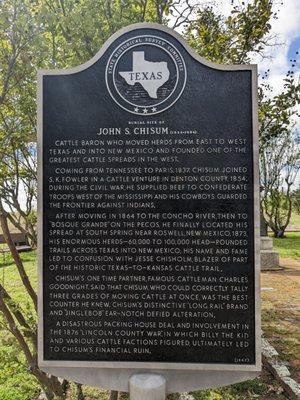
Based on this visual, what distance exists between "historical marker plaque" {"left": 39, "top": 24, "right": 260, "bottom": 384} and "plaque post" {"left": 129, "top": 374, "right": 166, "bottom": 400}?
0.09 metres

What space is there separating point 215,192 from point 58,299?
1.29 metres

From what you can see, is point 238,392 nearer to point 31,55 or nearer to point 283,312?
point 283,312

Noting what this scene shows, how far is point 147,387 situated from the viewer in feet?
9.04

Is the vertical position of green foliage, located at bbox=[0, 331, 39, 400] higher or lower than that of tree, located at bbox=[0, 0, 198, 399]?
lower

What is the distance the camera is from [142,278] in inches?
111

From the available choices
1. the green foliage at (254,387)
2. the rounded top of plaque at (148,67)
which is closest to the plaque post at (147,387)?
the rounded top of plaque at (148,67)

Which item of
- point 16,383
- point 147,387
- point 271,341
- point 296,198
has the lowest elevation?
point 16,383

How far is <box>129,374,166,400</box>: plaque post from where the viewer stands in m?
2.74

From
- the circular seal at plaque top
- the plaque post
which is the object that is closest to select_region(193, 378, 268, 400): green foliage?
the plaque post

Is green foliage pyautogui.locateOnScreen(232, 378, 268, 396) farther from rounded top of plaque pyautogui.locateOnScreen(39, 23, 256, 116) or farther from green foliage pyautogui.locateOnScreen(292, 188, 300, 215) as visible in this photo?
green foliage pyautogui.locateOnScreen(292, 188, 300, 215)

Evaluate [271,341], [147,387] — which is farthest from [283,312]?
[147,387]

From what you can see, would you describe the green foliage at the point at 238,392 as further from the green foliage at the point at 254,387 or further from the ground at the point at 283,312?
the ground at the point at 283,312

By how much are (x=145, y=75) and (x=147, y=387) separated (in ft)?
6.77

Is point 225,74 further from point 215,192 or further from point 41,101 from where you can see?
point 41,101
